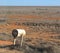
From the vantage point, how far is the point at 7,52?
17.2m

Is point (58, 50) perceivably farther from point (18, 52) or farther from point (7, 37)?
point (7, 37)

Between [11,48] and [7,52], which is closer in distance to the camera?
[7,52]

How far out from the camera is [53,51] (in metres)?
16.1

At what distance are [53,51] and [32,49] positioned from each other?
206cm

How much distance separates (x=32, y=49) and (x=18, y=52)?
1028 mm

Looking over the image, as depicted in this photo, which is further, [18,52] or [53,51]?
[18,52]

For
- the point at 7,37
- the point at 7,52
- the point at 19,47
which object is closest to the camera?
the point at 7,52

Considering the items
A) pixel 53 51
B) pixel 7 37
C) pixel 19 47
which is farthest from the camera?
pixel 7 37

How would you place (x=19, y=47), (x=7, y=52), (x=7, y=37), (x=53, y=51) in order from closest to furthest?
(x=53, y=51), (x=7, y=52), (x=19, y=47), (x=7, y=37)

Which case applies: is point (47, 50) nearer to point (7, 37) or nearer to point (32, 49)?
point (32, 49)

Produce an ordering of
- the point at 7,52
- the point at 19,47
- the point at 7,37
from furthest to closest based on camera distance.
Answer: the point at 7,37
the point at 19,47
the point at 7,52

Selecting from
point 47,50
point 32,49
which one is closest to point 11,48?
point 32,49

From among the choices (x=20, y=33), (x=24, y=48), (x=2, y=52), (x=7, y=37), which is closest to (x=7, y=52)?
(x=2, y=52)

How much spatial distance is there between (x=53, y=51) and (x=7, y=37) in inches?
410
